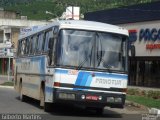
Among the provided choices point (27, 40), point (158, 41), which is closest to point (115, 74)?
point (27, 40)

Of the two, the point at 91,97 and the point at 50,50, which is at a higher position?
the point at 50,50

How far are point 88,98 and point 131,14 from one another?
108 ft

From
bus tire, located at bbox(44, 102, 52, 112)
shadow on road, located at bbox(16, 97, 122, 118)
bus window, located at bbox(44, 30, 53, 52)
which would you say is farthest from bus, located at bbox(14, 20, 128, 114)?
shadow on road, located at bbox(16, 97, 122, 118)

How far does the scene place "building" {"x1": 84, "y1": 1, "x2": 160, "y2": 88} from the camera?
4602 centimetres

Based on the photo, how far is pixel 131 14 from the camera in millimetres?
49719

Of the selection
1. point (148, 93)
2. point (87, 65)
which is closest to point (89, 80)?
point (87, 65)

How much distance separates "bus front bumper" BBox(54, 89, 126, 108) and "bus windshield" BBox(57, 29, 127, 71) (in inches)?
34.6

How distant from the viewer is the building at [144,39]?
46.0 m

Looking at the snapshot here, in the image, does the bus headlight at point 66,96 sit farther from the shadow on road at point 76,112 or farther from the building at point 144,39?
the building at point 144,39

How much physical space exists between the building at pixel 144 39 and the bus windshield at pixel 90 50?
2641cm

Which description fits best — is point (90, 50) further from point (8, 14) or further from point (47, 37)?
point (8, 14)

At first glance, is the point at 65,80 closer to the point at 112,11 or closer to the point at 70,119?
the point at 70,119

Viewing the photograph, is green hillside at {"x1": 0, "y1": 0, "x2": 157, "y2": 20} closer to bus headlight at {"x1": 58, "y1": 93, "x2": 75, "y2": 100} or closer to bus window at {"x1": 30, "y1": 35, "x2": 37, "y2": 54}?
bus window at {"x1": 30, "y1": 35, "x2": 37, "y2": 54}

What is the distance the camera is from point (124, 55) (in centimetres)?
1838
